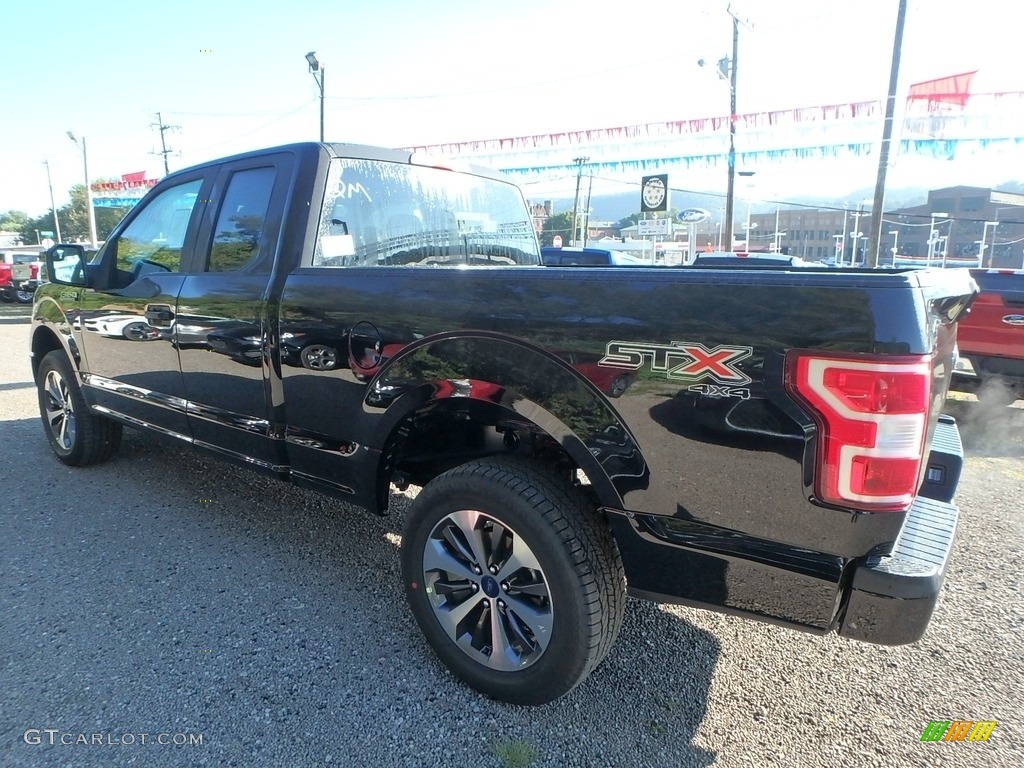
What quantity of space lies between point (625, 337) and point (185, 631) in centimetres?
218

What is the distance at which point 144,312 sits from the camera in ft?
11.9

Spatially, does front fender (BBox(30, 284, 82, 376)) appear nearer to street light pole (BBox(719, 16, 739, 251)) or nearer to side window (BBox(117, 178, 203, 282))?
side window (BBox(117, 178, 203, 282))

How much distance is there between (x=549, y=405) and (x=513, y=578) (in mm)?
612

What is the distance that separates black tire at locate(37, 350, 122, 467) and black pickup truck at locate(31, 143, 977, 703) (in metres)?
1.21

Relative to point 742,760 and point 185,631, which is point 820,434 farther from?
point 185,631

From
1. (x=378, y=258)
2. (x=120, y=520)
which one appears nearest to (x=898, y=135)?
(x=378, y=258)

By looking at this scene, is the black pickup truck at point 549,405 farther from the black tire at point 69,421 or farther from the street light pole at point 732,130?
the street light pole at point 732,130

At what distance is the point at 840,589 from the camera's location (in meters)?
1.79

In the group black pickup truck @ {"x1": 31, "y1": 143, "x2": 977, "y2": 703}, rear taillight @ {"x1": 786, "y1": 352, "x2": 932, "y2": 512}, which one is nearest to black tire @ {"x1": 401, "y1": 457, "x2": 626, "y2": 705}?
black pickup truck @ {"x1": 31, "y1": 143, "x2": 977, "y2": 703}

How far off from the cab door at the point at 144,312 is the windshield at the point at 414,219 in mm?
912

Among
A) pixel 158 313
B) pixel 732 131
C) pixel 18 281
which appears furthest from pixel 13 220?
pixel 158 313

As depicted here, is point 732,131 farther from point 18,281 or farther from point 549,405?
point 18,281

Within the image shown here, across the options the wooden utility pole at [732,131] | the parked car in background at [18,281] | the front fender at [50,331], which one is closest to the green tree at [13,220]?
the parked car in background at [18,281]

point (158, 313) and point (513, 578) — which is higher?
point (158, 313)
